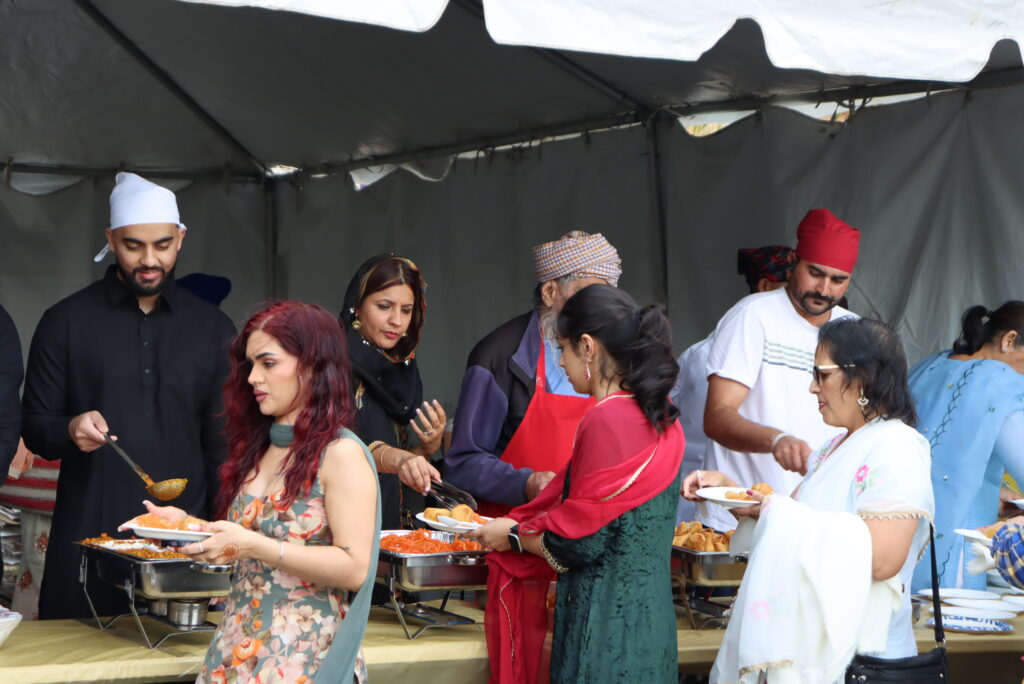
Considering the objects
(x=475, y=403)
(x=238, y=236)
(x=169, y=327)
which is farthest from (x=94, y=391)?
(x=238, y=236)

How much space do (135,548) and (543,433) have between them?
1145 millimetres

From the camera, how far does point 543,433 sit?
341cm

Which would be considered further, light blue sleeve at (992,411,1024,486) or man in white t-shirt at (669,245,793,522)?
man in white t-shirt at (669,245,793,522)

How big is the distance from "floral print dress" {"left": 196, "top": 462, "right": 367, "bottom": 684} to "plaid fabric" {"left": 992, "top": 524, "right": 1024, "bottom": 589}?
1.38m

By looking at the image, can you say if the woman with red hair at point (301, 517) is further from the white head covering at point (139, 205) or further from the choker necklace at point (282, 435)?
the white head covering at point (139, 205)

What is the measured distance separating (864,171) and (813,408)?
1397 millimetres

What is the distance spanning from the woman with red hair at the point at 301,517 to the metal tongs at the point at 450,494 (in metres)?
0.86

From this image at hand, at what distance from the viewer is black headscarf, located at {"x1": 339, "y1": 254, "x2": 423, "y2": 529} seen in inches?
135

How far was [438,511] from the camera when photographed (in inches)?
120

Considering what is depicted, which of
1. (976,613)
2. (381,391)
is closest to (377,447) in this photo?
(381,391)

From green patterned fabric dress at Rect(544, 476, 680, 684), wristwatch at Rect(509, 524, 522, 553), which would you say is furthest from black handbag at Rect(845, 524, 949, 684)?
wristwatch at Rect(509, 524, 522, 553)

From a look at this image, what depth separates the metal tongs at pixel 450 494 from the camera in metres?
3.25

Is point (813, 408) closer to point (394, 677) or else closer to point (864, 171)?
point (864, 171)

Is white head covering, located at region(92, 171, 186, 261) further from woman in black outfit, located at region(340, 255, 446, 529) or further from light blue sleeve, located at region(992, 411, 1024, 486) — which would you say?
light blue sleeve, located at region(992, 411, 1024, 486)
